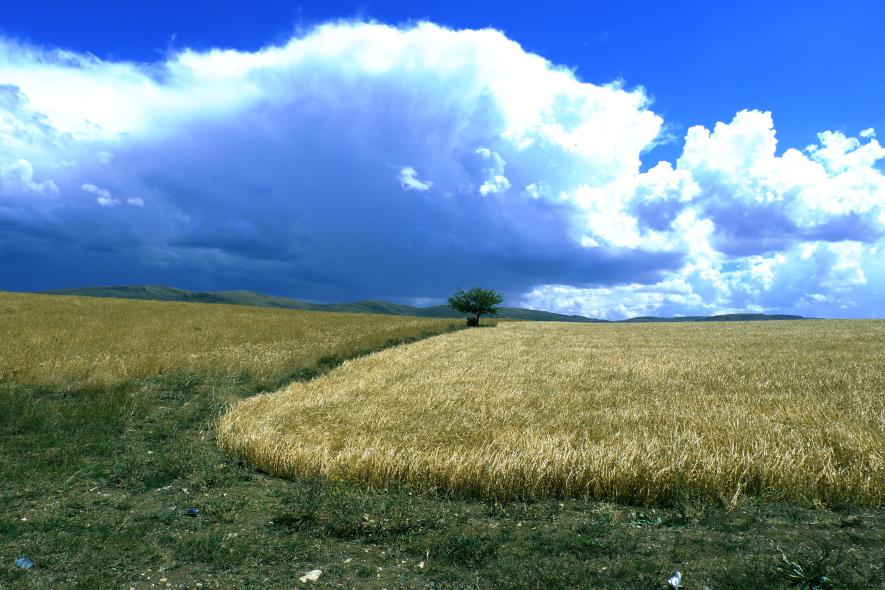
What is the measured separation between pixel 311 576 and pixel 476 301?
220 ft

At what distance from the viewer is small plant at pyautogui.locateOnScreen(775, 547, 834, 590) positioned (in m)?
4.86

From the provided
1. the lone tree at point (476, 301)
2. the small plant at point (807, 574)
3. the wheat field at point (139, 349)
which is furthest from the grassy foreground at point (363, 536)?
the lone tree at point (476, 301)

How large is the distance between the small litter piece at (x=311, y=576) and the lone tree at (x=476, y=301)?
6601 cm

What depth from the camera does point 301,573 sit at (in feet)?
18.0

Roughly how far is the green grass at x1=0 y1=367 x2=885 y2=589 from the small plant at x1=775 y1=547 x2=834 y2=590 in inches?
0.9

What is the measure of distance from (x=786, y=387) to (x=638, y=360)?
7.54 metres

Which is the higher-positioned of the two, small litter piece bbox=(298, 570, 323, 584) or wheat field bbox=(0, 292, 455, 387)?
wheat field bbox=(0, 292, 455, 387)

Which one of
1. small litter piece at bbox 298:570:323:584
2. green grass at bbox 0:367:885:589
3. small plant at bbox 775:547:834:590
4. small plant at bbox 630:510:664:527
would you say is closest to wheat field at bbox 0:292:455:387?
green grass at bbox 0:367:885:589

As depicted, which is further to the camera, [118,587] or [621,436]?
[621,436]

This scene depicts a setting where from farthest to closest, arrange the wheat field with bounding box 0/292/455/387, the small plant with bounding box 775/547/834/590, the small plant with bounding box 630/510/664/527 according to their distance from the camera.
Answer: the wheat field with bounding box 0/292/455/387, the small plant with bounding box 630/510/664/527, the small plant with bounding box 775/547/834/590

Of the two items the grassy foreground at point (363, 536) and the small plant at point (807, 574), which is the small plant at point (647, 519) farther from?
the small plant at point (807, 574)

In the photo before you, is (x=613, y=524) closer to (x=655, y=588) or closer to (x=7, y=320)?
(x=655, y=588)

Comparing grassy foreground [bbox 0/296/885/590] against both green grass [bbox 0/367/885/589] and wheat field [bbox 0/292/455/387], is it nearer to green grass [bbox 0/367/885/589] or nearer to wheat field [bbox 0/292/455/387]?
green grass [bbox 0/367/885/589]

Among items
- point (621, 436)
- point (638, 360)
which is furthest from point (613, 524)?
point (638, 360)
